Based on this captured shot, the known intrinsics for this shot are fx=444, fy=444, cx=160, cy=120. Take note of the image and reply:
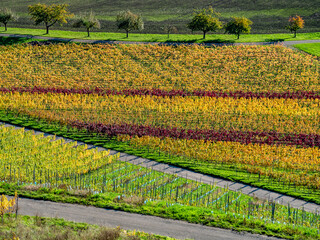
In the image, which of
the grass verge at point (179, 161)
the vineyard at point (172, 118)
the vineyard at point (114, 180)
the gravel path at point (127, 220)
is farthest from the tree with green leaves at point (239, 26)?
the gravel path at point (127, 220)

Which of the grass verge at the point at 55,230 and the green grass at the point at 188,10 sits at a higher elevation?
the green grass at the point at 188,10

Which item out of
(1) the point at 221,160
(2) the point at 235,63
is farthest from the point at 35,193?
(2) the point at 235,63

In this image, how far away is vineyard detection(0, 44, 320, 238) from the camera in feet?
98.7

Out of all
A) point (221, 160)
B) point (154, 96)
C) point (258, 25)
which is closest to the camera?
point (221, 160)

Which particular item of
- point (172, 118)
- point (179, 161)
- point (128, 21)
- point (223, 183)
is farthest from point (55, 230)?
point (128, 21)

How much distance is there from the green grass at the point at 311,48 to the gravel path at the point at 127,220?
185 ft

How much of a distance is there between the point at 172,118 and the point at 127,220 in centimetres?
2186

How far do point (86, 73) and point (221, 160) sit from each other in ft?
115

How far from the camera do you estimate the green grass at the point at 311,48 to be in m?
73.7

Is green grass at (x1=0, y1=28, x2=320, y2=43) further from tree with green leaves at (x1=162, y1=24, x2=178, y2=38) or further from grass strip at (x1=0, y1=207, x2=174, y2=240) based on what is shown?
grass strip at (x1=0, y1=207, x2=174, y2=240)

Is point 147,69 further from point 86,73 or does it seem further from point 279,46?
point 279,46

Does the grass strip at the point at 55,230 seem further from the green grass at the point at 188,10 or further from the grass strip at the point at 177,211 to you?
the green grass at the point at 188,10

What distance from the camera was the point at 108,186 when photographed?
96.8 ft

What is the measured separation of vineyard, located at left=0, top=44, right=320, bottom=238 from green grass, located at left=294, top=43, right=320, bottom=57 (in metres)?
3.27
